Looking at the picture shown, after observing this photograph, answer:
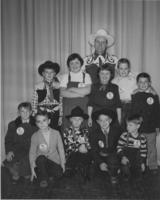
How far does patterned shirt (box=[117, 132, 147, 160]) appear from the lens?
8.72ft

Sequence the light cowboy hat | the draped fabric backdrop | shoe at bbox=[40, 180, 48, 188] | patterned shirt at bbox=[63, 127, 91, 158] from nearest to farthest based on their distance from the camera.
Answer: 1. shoe at bbox=[40, 180, 48, 188]
2. patterned shirt at bbox=[63, 127, 91, 158]
3. the light cowboy hat
4. the draped fabric backdrop

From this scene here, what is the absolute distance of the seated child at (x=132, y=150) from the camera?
2.60m

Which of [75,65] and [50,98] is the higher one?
[75,65]

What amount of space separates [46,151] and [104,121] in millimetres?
510

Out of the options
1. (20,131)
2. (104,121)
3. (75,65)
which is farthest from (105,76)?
(20,131)

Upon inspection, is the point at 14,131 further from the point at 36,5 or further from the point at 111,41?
the point at 36,5

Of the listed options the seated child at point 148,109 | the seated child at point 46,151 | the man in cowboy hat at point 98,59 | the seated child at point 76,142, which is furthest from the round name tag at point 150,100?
the seated child at point 46,151

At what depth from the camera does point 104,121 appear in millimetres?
2699

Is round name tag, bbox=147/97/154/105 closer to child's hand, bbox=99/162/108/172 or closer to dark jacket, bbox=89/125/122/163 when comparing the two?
dark jacket, bbox=89/125/122/163

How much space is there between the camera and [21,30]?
137 inches

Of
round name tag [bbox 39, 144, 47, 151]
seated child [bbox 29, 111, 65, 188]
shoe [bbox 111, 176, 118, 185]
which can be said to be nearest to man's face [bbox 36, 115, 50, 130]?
seated child [bbox 29, 111, 65, 188]

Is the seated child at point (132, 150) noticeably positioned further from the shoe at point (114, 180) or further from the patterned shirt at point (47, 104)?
the patterned shirt at point (47, 104)

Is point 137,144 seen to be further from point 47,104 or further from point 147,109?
point 47,104

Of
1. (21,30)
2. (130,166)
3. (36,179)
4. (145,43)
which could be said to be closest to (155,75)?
(145,43)
